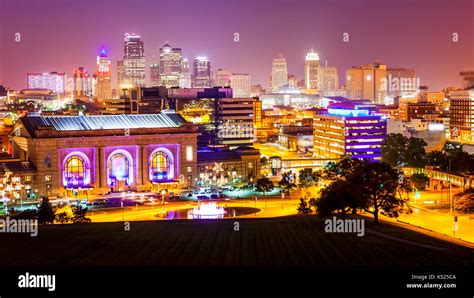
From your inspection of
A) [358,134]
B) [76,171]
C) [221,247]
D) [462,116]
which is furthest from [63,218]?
[462,116]

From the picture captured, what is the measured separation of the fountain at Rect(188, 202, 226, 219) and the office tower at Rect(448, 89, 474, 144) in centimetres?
11067

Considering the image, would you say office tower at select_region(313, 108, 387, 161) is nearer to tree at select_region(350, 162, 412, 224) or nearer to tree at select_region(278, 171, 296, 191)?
tree at select_region(278, 171, 296, 191)

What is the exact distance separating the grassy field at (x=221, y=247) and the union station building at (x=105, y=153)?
35.9 metres

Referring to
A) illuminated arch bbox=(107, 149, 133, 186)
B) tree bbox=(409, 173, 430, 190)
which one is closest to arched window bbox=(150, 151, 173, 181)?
illuminated arch bbox=(107, 149, 133, 186)

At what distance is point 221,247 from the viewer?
4525 cm

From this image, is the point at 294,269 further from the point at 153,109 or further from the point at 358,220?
the point at 153,109

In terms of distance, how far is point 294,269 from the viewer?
38.1 m

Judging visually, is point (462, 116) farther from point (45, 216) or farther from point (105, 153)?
point (45, 216)

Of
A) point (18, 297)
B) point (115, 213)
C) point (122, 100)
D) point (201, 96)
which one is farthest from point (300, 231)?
point (122, 100)

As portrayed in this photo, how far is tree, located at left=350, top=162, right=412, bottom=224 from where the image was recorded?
184ft

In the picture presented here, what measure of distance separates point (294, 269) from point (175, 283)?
607 cm

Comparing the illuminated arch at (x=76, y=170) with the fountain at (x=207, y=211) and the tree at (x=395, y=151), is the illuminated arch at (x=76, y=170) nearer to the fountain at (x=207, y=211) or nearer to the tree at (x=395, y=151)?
the fountain at (x=207, y=211)

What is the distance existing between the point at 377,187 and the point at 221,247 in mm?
15667

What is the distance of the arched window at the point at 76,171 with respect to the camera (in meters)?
92.3
